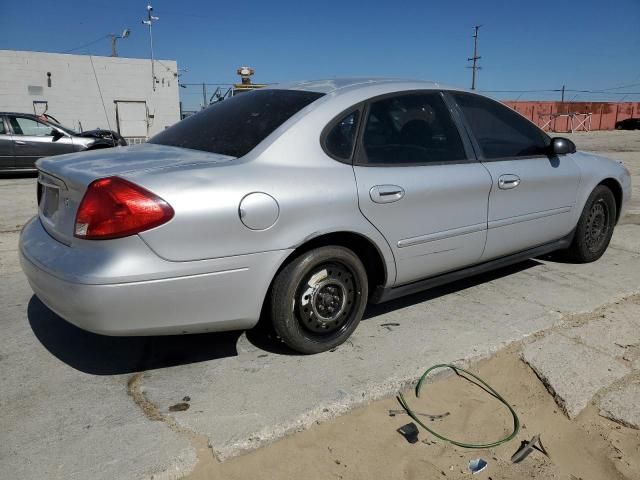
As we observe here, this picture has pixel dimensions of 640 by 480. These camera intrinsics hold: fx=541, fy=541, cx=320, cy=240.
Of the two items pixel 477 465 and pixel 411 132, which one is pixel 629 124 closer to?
pixel 411 132

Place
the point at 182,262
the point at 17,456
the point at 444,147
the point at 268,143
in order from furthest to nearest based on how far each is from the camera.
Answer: the point at 444,147 < the point at 268,143 < the point at 182,262 < the point at 17,456

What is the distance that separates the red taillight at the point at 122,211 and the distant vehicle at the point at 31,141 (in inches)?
412

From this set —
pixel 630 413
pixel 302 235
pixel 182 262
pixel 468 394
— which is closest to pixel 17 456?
pixel 182 262

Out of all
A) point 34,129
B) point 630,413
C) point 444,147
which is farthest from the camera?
point 34,129

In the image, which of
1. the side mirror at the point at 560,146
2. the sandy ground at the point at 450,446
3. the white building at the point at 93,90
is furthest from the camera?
the white building at the point at 93,90

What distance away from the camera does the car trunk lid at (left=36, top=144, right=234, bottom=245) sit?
8.67 ft

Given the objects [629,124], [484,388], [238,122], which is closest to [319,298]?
[484,388]

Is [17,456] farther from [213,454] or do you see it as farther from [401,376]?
[401,376]

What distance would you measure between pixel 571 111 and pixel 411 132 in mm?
48605

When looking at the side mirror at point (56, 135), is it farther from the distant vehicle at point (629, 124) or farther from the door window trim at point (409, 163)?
the distant vehicle at point (629, 124)

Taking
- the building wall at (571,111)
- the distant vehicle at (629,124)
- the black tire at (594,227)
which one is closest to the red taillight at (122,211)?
the black tire at (594,227)

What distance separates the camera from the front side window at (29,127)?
11.8 m

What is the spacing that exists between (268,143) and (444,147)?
1.33 metres

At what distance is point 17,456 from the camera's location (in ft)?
7.36
